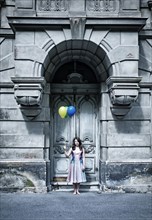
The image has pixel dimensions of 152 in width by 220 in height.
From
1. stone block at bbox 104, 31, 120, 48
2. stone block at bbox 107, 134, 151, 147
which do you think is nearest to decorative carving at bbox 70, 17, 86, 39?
stone block at bbox 104, 31, 120, 48

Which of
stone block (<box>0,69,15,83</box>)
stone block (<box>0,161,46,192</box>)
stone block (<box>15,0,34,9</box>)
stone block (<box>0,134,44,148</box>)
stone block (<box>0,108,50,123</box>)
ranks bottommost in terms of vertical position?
stone block (<box>0,161,46,192</box>)

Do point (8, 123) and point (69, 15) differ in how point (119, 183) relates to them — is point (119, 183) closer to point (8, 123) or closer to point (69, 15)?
point (8, 123)

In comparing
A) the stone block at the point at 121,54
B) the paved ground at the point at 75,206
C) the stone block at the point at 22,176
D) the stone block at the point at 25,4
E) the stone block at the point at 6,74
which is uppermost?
the stone block at the point at 25,4

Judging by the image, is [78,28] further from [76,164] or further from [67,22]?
[76,164]

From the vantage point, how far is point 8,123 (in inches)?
A: 337

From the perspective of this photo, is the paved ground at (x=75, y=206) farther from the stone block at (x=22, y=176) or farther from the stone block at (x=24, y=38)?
the stone block at (x=24, y=38)

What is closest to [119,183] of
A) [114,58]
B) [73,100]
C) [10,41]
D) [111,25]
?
[73,100]

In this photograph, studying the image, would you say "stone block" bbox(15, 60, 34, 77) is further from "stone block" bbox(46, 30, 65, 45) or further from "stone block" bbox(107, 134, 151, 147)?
"stone block" bbox(107, 134, 151, 147)

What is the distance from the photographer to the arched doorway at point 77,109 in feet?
30.2

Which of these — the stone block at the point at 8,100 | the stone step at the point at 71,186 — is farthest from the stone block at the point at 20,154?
the stone block at the point at 8,100

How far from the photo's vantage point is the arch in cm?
820

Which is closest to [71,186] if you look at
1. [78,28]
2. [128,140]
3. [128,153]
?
[128,153]

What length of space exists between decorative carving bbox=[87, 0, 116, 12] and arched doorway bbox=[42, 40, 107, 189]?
1493 millimetres

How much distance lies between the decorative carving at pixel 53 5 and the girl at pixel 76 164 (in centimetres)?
370
